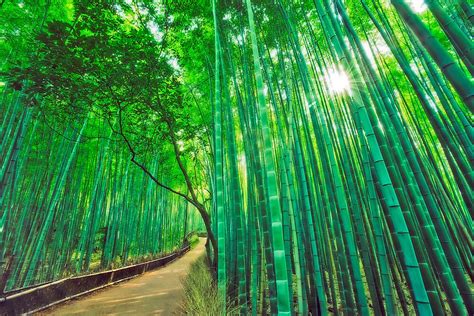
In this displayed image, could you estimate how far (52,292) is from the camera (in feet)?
10.4

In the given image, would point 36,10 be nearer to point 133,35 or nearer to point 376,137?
point 133,35

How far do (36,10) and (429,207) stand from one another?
18.4 ft

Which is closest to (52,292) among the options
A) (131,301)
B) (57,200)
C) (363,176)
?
(131,301)

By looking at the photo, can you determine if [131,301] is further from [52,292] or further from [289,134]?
[289,134]

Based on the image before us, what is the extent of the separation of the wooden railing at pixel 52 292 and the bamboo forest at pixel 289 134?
216mm

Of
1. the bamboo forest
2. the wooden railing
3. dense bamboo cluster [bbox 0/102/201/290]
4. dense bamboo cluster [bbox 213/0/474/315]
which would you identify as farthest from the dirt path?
dense bamboo cluster [bbox 0/102/201/290]

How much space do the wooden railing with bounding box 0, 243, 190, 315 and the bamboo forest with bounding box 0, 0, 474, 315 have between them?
0.71 ft

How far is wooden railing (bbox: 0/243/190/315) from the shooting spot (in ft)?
8.41

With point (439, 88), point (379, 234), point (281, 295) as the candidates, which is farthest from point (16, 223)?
point (439, 88)

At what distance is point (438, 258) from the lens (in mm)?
1175

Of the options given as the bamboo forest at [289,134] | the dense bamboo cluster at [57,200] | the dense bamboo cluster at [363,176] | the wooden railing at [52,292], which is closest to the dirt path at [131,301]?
the wooden railing at [52,292]

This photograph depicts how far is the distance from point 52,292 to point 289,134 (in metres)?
4.03

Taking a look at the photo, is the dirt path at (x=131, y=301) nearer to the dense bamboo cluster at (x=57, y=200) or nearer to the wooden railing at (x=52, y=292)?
the wooden railing at (x=52, y=292)

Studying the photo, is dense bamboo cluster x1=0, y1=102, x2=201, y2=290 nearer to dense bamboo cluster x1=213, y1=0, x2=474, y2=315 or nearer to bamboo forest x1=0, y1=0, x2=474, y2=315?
bamboo forest x1=0, y1=0, x2=474, y2=315
